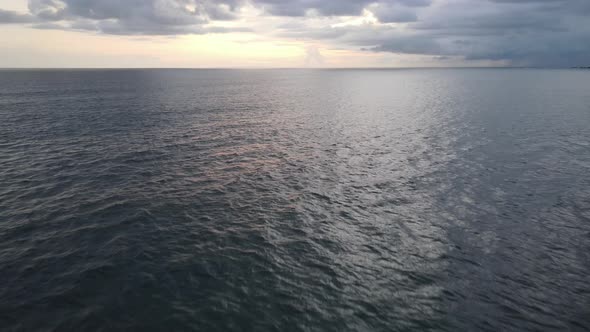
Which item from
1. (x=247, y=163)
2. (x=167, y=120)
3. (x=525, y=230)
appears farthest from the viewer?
(x=167, y=120)

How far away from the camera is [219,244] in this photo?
27.3 m

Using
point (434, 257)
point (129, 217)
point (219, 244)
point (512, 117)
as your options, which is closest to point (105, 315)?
point (219, 244)

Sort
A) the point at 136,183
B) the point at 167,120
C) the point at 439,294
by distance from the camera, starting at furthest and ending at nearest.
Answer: the point at 167,120, the point at 136,183, the point at 439,294

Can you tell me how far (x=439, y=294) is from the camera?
21.3 metres

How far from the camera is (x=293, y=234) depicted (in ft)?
95.2

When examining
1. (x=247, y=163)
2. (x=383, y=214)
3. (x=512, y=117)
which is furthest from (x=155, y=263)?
(x=512, y=117)

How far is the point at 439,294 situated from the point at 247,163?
1329 inches

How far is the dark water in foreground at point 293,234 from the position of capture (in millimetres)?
19797

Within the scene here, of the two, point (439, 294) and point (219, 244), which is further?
point (219, 244)

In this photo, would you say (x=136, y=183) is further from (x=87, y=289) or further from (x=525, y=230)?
(x=525, y=230)

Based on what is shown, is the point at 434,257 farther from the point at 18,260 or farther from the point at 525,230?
the point at 18,260

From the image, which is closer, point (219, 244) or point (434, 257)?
point (434, 257)

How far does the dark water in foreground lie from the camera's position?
1980 cm

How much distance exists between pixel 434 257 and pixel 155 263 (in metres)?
21.9
